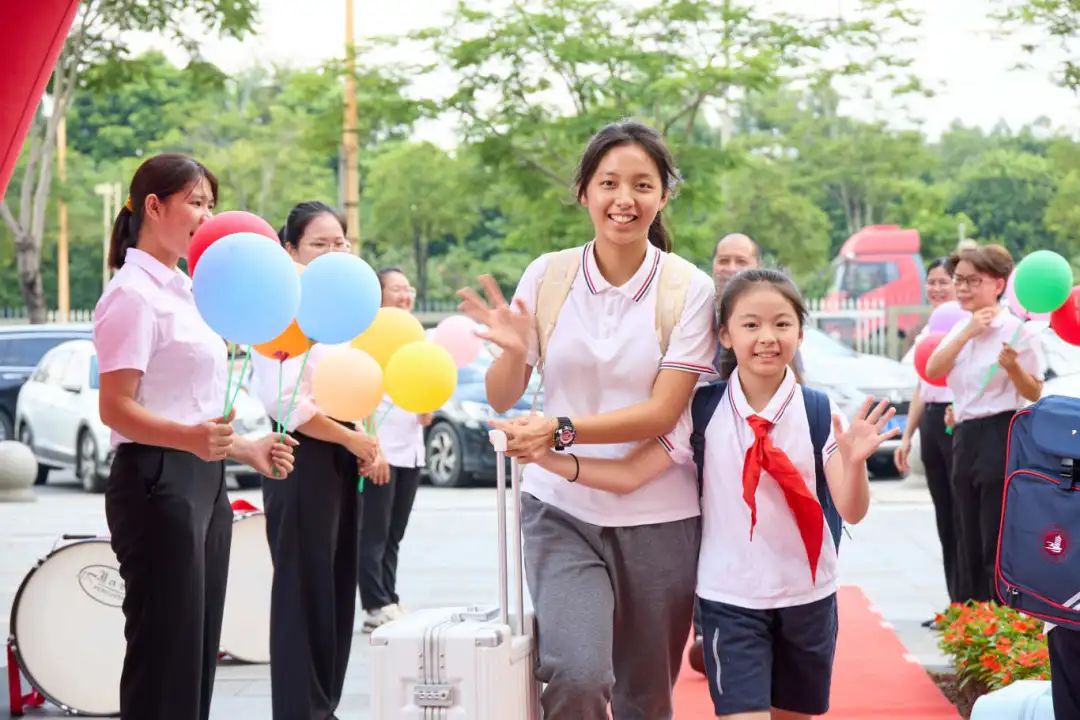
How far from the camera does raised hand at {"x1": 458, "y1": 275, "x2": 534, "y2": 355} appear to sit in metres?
3.74

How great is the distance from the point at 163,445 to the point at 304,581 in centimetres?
132

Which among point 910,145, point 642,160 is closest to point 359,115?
point 642,160

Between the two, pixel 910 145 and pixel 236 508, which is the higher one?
pixel 910 145

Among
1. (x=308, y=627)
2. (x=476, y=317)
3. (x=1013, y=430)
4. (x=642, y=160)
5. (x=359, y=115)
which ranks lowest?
(x=308, y=627)

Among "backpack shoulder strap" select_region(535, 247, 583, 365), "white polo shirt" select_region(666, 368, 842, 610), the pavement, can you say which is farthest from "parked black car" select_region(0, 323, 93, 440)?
"white polo shirt" select_region(666, 368, 842, 610)

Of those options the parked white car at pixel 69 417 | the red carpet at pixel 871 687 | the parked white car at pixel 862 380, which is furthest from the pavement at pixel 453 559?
the parked white car at pixel 862 380

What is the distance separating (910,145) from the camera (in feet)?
118

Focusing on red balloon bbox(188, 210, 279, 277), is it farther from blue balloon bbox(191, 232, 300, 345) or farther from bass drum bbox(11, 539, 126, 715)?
bass drum bbox(11, 539, 126, 715)

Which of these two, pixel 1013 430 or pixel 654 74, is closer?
pixel 1013 430

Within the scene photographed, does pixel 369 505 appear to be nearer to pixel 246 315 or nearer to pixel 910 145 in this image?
pixel 246 315

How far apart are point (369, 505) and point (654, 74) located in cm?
1195

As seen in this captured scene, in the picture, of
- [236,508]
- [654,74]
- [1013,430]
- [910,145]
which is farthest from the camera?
[910,145]

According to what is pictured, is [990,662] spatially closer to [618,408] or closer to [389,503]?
[618,408]

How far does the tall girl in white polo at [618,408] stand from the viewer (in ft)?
12.1
